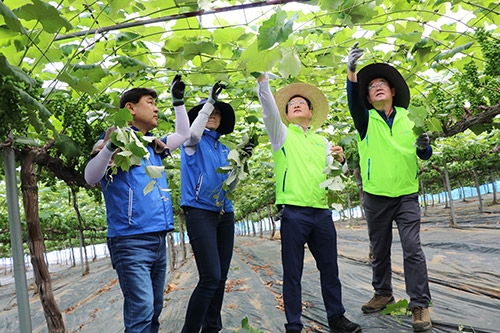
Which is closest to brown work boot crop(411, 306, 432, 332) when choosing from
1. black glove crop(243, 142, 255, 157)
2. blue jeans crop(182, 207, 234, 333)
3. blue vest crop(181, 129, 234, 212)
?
blue jeans crop(182, 207, 234, 333)

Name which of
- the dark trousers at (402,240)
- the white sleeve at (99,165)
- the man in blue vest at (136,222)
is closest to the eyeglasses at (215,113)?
the man in blue vest at (136,222)

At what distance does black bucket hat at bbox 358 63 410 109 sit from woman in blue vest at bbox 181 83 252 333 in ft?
3.15

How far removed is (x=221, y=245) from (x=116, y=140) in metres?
1.07

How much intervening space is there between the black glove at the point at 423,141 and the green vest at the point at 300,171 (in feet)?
2.01

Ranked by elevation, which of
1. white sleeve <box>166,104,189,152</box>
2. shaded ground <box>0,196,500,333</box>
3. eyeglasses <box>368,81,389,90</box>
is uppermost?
eyeglasses <box>368,81,389,90</box>

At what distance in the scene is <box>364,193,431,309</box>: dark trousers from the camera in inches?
99.3

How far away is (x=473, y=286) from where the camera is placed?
424cm

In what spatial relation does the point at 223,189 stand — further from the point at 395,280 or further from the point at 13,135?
the point at 395,280

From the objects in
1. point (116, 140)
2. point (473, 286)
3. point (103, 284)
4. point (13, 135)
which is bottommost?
point (103, 284)

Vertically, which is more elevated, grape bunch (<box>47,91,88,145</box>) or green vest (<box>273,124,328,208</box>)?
grape bunch (<box>47,91,88,145</box>)

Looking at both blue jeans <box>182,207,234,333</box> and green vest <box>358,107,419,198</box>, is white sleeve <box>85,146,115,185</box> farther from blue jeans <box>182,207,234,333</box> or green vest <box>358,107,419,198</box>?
green vest <box>358,107,419,198</box>

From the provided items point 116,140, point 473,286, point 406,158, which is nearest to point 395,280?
point 473,286

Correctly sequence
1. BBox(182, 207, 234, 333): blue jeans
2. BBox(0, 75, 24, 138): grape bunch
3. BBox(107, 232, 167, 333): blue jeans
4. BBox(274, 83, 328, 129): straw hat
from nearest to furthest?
BBox(0, 75, 24, 138): grape bunch
BBox(107, 232, 167, 333): blue jeans
BBox(182, 207, 234, 333): blue jeans
BBox(274, 83, 328, 129): straw hat

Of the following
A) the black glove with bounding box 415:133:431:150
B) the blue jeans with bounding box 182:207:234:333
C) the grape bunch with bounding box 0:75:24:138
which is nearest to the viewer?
the grape bunch with bounding box 0:75:24:138
